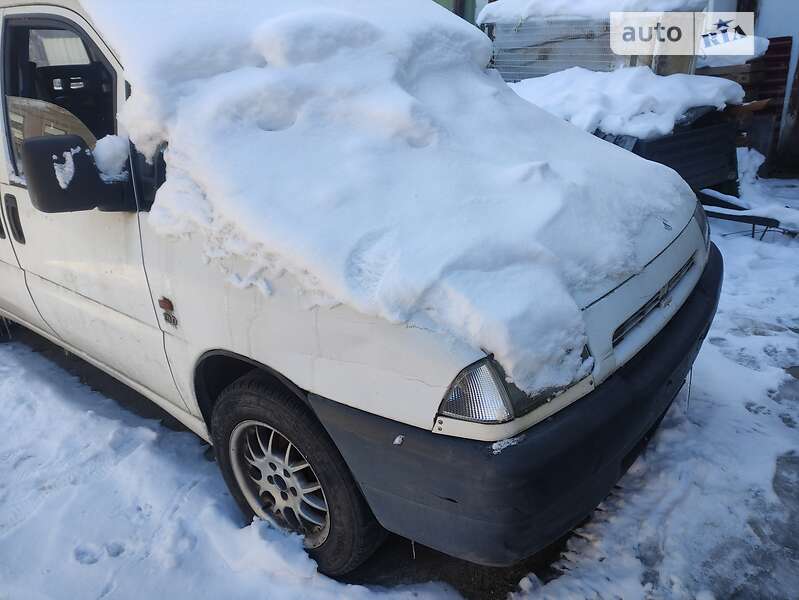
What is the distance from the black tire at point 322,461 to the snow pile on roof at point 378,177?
43cm

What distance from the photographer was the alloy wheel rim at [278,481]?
2082 mm

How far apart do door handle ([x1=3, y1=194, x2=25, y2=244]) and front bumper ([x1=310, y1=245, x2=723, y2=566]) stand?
2027mm

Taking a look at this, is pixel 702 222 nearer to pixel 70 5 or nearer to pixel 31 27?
pixel 70 5

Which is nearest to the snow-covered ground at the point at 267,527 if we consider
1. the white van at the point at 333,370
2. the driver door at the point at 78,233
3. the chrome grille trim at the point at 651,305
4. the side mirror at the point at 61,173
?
the white van at the point at 333,370

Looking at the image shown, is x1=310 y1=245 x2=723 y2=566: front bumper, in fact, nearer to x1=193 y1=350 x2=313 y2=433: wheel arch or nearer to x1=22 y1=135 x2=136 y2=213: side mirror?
x1=193 y1=350 x2=313 y2=433: wheel arch

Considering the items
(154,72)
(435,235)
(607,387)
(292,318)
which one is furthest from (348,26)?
(607,387)

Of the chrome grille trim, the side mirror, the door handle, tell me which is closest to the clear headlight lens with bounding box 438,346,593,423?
the chrome grille trim

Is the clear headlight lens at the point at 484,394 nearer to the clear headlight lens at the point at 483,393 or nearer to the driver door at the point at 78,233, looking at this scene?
the clear headlight lens at the point at 483,393

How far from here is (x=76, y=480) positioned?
2.59m

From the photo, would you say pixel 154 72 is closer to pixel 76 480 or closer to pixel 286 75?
pixel 286 75

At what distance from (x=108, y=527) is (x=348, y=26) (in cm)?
218

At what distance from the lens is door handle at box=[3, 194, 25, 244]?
2.87 metres

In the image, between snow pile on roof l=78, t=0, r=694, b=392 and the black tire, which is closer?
snow pile on roof l=78, t=0, r=694, b=392

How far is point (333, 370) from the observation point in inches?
67.7
